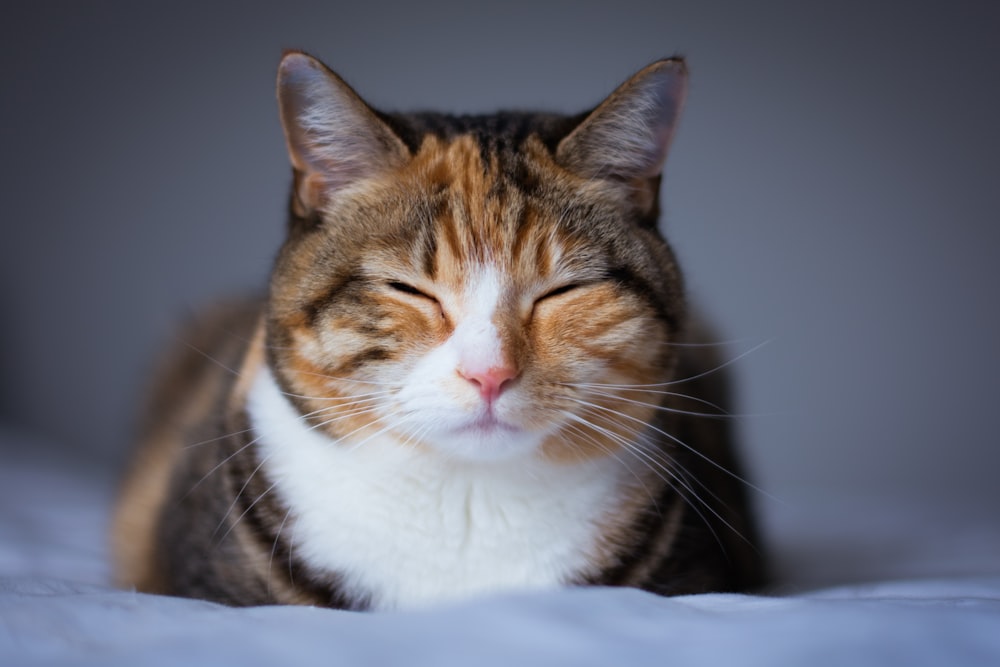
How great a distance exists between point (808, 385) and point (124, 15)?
299 centimetres

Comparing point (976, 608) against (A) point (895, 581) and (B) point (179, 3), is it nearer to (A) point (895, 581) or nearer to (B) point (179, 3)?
(A) point (895, 581)

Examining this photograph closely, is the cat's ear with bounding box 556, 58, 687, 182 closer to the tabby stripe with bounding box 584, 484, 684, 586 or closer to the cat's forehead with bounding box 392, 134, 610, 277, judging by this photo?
the cat's forehead with bounding box 392, 134, 610, 277

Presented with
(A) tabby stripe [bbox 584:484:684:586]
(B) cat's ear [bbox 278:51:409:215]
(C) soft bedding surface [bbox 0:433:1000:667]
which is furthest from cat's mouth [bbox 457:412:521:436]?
(B) cat's ear [bbox 278:51:409:215]

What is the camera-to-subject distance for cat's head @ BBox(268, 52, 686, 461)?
61.3 inches

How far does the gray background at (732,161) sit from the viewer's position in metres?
3.54

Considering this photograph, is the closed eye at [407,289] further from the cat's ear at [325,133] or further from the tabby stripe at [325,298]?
the cat's ear at [325,133]

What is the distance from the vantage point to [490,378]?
1.48 metres

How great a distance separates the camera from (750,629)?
1.30m

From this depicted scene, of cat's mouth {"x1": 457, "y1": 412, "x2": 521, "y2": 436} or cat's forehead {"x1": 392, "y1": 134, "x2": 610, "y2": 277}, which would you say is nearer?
cat's mouth {"x1": 457, "y1": 412, "x2": 521, "y2": 436}

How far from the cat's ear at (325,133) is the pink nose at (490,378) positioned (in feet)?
1.58

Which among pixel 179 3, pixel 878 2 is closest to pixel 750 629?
pixel 878 2

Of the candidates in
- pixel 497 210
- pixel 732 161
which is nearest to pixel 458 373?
pixel 497 210

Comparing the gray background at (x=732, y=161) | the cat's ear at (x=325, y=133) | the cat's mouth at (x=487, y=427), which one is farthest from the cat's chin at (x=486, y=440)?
the gray background at (x=732, y=161)

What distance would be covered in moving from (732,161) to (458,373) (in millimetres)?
2345
